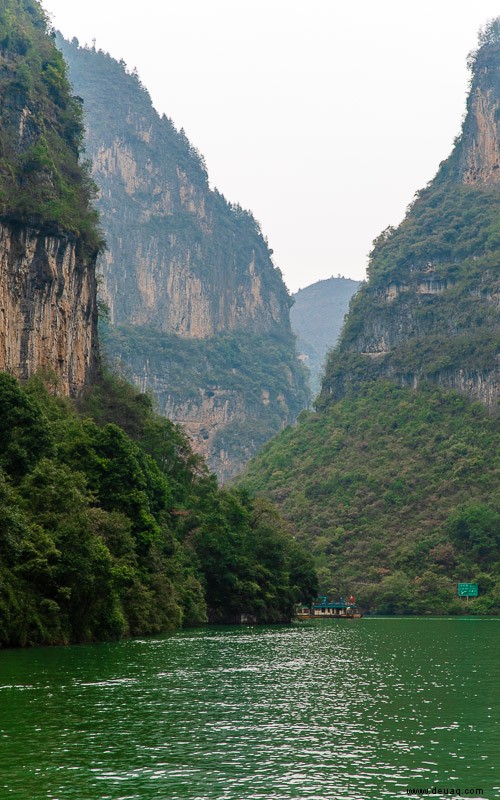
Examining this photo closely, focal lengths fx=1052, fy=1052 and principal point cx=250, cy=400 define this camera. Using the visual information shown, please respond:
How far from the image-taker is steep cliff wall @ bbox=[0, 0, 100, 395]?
251ft

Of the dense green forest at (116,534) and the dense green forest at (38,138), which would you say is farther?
the dense green forest at (38,138)

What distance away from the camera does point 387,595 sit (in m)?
115

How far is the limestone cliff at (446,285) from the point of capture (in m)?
156

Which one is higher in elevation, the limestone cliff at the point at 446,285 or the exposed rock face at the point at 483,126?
the exposed rock face at the point at 483,126

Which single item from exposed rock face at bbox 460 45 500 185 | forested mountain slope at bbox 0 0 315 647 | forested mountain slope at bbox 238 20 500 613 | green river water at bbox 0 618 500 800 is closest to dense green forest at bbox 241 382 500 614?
forested mountain slope at bbox 238 20 500 613

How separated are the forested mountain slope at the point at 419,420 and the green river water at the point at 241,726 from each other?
251ft

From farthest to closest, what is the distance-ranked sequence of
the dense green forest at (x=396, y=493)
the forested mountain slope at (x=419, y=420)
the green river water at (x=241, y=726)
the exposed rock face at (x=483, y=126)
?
the exposed rock face at (x=483, y=126), the forested mountain slope at (x=419, y=420), the dense green forest at (x=396, y=493), the green river water at (x=241, y=726)

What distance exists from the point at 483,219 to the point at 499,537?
68.2 meters

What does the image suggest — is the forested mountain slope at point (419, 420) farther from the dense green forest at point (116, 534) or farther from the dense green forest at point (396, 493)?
the dense green forest at point (116, 534)

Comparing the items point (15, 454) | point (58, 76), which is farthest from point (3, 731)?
point (58, 76)

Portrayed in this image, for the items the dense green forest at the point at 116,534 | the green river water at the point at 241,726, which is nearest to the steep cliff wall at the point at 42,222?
the dense green forest at the point at 116,534

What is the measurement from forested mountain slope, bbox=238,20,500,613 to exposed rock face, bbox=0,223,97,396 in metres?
48.3

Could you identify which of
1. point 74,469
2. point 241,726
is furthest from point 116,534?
point 241,726

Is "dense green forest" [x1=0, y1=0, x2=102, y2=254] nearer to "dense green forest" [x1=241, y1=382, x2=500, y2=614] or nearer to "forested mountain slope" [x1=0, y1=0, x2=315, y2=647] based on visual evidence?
"forested mountain slope" [x1=0, y1=0, x2=315, y2=647]
